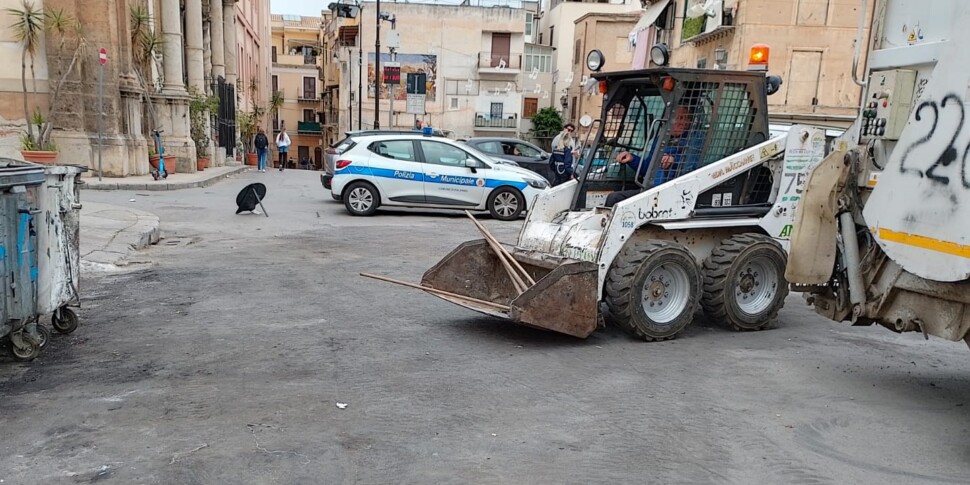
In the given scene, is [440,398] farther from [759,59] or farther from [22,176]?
[759,59]

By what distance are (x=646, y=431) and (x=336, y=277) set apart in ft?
16.8

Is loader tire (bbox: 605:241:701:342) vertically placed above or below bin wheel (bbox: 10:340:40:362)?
above

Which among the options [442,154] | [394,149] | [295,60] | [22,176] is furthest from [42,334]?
[295,60]

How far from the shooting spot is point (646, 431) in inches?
173

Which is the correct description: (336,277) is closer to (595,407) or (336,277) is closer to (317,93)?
(595,407)

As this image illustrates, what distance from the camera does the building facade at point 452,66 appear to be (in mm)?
49781

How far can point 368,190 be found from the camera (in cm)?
1483

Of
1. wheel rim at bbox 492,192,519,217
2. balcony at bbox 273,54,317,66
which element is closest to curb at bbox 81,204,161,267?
wheel rim at bbox 492,192,519,217

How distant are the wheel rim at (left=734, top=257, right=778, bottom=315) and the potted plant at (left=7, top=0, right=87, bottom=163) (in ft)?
52.4

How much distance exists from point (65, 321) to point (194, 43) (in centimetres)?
2431

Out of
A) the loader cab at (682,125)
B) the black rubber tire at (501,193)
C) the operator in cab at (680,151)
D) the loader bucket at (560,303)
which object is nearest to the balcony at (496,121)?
the black rubber tire at (501,193)

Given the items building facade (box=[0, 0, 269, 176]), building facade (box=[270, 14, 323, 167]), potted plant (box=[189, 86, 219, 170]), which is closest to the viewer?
building facade (box=[0, 0, 269, 176])

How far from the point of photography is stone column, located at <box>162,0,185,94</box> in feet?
75.6

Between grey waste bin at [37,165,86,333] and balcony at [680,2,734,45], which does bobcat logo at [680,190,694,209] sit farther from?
balcony at [680,2,734,45]
